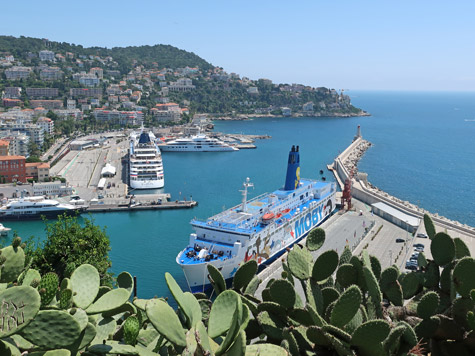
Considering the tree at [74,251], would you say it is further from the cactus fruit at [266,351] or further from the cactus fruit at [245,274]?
the cactus fruit at [266,351]

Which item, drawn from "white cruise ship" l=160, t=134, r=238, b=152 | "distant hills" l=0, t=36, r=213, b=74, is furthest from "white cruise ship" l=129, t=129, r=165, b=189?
"distant hills" l=0, t=36, r=213, b=74

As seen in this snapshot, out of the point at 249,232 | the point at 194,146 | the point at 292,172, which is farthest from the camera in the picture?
the point at 194,146

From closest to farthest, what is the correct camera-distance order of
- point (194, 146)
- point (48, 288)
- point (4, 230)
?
1. point (48, 288)
2. point (4, 230)
3. point (194, 146)

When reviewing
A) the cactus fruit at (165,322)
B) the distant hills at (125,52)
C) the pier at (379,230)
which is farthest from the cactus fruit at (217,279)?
the distant hills at (125,52)

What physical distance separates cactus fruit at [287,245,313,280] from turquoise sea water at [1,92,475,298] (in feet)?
40.9

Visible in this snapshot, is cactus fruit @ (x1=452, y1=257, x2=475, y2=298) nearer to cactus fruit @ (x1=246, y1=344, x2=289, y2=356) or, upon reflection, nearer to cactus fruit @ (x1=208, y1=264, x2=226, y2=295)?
cactus fruit @ (x1=246, y1=344, x2=289, y2=356)

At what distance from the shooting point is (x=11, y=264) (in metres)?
3.39

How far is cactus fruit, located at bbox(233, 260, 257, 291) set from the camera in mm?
4078

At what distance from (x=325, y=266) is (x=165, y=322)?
5.22 ft

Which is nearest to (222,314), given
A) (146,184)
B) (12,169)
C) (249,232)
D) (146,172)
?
(249,232)

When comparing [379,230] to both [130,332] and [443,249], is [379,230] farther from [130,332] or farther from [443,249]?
[130,332]

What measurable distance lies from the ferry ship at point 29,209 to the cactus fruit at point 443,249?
→ 23.7m

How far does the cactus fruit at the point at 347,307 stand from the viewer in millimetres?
3016

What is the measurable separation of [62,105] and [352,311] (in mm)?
87743
